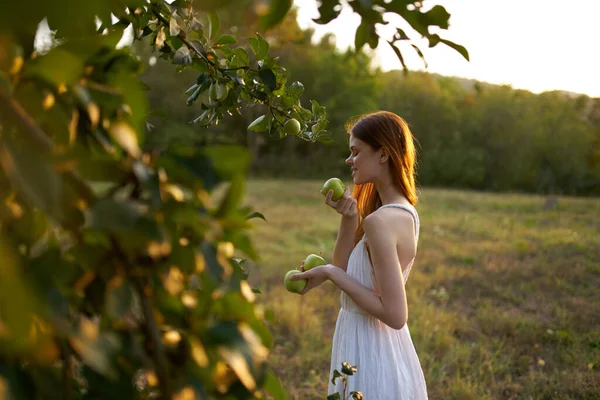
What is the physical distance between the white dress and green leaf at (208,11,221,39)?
2.52ft

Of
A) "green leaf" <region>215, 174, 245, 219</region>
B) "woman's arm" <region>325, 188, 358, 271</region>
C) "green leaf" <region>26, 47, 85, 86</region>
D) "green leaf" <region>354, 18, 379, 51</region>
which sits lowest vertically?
"woman's arm" <region>325, 188, 358, 271</region>

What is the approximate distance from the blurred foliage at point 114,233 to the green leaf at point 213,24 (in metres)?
0.61

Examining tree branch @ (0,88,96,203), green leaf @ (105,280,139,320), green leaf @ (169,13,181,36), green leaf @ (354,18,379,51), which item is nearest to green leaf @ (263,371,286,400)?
green leaf @ (105,280,139,320)

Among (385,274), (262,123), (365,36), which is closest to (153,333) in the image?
(365,36)

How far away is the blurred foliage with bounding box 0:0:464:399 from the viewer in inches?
13.1

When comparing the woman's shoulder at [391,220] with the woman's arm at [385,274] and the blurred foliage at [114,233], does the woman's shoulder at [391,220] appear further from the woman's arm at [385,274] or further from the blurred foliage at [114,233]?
the blurred foliage at [114,233]

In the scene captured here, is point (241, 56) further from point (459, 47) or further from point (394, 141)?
point (459, 47)

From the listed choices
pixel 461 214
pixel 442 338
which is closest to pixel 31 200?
pixel 442 338

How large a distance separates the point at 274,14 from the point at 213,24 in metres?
0.74

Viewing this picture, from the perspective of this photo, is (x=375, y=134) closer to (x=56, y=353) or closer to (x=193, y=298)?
(x=193, y=298)

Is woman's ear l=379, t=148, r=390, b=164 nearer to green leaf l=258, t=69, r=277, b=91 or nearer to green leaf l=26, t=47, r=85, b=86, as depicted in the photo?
green leaf l=258, t=69, r=277, b=91

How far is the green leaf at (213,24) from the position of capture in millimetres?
1061

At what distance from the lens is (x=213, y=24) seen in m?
1.10

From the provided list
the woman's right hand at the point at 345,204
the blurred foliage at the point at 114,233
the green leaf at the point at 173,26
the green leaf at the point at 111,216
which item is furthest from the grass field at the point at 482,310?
the green leaf at the point at 111,216
